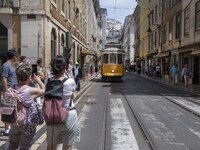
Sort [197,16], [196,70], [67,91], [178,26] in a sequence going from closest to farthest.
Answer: [67,91], [197,16], [196,70], [178,26]

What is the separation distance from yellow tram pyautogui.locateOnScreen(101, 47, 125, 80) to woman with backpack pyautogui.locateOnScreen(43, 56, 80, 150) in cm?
2885

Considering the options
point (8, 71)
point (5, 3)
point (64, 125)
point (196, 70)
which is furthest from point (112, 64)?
point (64, 125)

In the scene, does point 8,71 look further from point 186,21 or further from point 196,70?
point 186,21

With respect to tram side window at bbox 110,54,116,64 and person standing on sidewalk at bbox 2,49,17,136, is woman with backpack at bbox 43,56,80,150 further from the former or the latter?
tram side window at bbox 110,54,116,64

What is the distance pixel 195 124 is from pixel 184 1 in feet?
84.5

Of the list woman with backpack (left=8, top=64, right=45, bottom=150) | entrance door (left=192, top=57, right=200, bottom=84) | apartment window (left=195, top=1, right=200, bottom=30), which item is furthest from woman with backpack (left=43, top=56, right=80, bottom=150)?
entrance door (left=192, top=57, right=200, bottom=84)

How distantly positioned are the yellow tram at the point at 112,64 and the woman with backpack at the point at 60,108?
28.9m

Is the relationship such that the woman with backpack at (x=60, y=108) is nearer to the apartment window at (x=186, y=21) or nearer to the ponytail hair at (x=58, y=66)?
the ponytail hair at (x=58, y=66)

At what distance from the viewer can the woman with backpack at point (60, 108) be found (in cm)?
477

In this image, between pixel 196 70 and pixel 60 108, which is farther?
pixel 196 70

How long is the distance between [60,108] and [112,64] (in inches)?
1166

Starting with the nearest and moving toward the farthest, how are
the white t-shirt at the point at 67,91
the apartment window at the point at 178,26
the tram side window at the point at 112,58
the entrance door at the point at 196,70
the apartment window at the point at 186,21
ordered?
the white t-shirt at the point at 67,91
the entrance door at the point at 196,70
the apartment window at the point at 186,21
the tram side window at the point at 112,58
the apartment window at the point at 178,26

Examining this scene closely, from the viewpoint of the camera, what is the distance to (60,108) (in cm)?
A: 474

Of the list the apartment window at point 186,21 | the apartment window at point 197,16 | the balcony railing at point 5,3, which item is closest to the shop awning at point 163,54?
the apartment window at point 186,21
